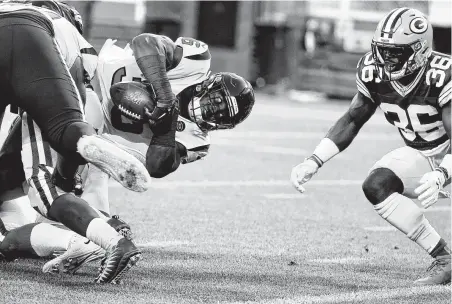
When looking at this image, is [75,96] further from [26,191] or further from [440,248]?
[440,248]

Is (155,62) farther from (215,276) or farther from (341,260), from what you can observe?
(341,260)

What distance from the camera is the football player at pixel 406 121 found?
4.80 metres

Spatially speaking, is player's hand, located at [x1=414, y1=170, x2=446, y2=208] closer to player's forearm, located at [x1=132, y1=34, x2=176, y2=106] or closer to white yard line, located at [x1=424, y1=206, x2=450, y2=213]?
player's forearm, located at [x1=132, y1=34, x2=176, y2=106]

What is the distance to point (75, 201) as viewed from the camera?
165 inches

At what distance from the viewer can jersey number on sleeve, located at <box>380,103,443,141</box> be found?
498 cm

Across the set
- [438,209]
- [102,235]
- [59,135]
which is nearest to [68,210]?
[102,235]

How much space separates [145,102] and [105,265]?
2.83 feet

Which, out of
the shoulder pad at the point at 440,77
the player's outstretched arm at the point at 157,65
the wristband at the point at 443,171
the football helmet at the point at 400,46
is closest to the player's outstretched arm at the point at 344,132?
the football helmet at the point at 400,46

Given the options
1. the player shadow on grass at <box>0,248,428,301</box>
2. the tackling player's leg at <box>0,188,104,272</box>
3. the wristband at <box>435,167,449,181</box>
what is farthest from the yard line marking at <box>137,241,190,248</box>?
the wristband at <box>435,167,449,181</box>

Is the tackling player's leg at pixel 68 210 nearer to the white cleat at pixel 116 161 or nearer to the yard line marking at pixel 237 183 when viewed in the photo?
the white cleat at pixel 116 161

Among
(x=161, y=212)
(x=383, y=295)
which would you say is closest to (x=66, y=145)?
(x=383, y=295)

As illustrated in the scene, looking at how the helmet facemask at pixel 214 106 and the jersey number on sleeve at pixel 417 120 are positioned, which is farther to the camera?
the jersey number on sleeve at pixel 417 120

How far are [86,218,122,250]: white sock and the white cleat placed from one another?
0.37 m

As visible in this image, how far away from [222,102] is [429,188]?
107 cm
